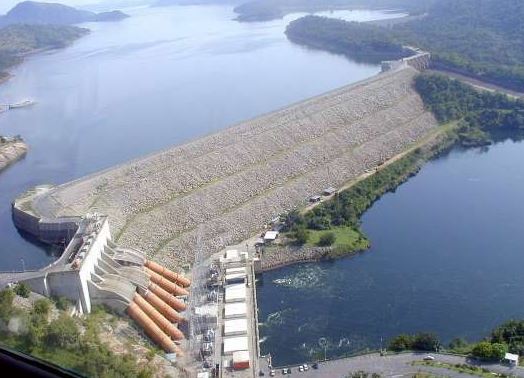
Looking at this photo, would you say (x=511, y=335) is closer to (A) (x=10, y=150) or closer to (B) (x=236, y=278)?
(B) (x=236, y=278)

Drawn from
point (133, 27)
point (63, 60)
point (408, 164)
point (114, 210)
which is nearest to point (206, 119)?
point (408, 164)

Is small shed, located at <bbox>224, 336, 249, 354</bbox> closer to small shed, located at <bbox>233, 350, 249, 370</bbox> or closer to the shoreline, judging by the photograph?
small shed, located at <bbox>233, 350, 249, 370</bbox>

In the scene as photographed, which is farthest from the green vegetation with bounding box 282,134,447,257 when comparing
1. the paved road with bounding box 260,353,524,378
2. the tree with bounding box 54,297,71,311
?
the tree with bounding box 54,297,71,311

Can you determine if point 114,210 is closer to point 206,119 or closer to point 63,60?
point 206,119

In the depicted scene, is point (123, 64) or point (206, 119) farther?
point (123, 64)

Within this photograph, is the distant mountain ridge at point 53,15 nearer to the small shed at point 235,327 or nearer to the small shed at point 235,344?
the small shed at point 235,327

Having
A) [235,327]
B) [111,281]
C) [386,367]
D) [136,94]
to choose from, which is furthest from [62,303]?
[136,94]

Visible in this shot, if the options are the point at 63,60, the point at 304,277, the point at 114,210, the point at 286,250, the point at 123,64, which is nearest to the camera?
the point at 304,277
